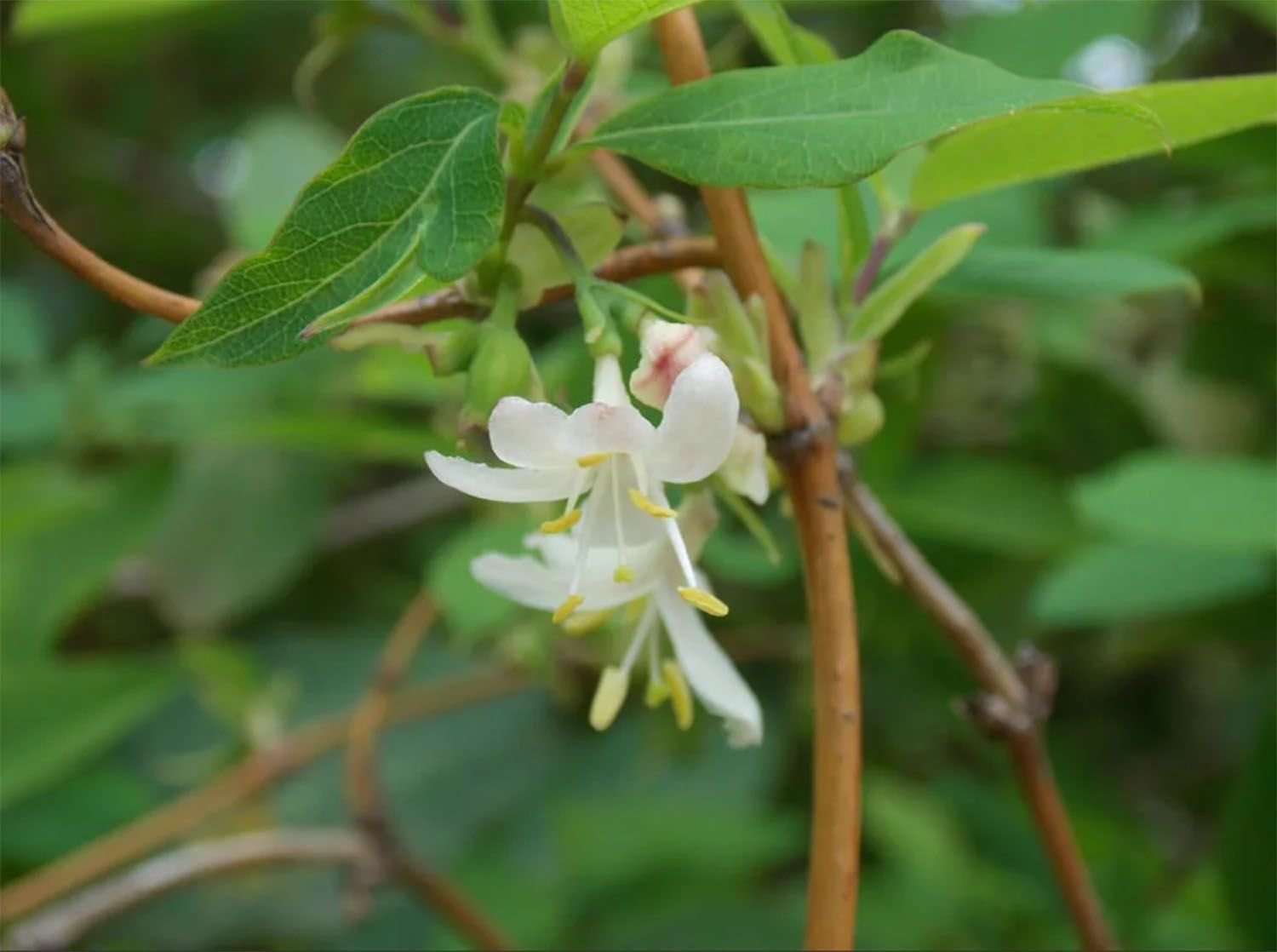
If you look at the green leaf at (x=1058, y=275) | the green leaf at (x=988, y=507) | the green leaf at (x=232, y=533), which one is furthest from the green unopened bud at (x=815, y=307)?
the green leaf at (x=232, y=533)

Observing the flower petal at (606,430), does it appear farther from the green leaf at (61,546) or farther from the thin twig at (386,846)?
the green leaf at (61,546)

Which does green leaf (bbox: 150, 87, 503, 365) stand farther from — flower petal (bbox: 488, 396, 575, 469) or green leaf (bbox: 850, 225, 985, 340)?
green leaf (bbox: 850, 225, 985, 340)

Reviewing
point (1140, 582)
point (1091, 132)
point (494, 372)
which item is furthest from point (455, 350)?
point (1140, 582)

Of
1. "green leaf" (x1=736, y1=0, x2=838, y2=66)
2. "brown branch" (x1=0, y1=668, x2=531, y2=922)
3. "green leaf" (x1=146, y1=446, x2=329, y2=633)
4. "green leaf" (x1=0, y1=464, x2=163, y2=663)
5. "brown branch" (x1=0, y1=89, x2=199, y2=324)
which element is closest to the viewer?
"brown branch" (x1=0, y1=89, x2=199, y2=324)

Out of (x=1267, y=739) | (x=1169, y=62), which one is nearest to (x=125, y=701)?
(x=1267, y=739)

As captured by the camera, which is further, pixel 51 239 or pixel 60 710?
pixel 60 710

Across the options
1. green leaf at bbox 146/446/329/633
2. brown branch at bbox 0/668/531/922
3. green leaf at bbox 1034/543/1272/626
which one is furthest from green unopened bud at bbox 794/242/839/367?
green leaf at bbox 146/446/329/633

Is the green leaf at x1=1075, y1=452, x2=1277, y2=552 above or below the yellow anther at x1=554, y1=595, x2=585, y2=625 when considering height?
below

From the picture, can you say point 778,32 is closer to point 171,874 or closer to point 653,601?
point 653,601
